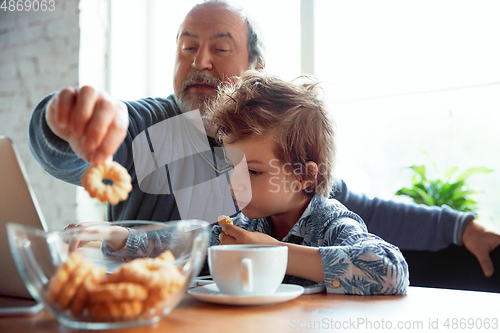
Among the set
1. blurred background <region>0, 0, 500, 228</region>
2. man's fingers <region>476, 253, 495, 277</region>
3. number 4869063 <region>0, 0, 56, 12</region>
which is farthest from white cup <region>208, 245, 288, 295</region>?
number 4869063 <region>0, 0, 56, 12</region>

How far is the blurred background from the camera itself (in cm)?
254

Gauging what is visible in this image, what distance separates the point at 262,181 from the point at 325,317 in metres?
0.56

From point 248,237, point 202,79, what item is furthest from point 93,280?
point 202,79

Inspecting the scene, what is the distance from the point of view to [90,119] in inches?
17.8

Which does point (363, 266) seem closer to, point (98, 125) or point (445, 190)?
point (98, 125)

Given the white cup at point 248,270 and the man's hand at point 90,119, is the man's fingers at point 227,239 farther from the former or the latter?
the man's hand at point 90,119

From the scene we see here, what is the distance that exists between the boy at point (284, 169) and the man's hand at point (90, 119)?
395mm

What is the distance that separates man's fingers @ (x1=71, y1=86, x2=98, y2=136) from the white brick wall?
2.60 meters

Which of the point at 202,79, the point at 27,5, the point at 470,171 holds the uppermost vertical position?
the point at 27,5

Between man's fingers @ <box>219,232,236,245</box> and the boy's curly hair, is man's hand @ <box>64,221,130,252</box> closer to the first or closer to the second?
man's fingers @ <box>219,232,236,245</box>

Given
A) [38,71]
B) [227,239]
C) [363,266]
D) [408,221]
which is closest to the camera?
[363,266]

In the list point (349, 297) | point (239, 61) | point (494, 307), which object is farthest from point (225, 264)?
point (239, 61)

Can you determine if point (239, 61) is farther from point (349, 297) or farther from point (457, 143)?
point (457, 143)

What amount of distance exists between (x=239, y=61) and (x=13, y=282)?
1.24 metres
